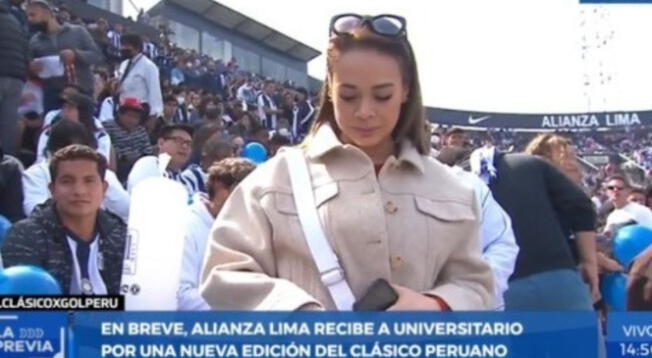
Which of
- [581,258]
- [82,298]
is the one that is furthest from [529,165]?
[82,298]

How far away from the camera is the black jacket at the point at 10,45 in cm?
898

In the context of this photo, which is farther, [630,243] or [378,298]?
[630,243]

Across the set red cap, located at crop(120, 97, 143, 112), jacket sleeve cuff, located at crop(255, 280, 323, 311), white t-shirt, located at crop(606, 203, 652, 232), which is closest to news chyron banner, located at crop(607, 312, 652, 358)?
jacket sleeve cuff, located at crop(255, 280, 323, 311)

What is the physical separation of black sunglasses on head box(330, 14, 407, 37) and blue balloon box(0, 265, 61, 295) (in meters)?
1.82

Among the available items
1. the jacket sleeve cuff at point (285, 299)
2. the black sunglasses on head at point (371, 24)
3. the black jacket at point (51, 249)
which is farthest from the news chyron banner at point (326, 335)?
the black jacket at point (51, 249)

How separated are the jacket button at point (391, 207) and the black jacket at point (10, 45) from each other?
706 centimetres

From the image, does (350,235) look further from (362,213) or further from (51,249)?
(51,249)

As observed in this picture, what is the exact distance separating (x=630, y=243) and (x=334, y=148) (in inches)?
182

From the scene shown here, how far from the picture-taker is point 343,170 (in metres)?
2.58

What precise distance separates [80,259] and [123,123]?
488 cm

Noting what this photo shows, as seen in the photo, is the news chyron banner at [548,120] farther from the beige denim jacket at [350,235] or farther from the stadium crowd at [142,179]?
the beige denim jacket at [350,235]

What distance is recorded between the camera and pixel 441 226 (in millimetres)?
2537

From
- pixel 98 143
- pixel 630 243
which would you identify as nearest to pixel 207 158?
pixel 98 143

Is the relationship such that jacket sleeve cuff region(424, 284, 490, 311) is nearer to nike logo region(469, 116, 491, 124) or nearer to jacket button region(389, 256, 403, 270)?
jacket button region(389, 256, 403, 270)
